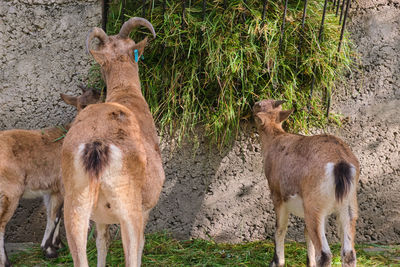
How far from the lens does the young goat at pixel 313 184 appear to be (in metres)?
4.56

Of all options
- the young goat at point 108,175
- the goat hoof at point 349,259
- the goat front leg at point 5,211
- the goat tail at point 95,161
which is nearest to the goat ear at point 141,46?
the young goat at point 108,175

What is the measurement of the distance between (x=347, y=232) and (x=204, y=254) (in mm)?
1664

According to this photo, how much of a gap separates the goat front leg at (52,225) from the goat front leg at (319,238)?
2717 millimetres

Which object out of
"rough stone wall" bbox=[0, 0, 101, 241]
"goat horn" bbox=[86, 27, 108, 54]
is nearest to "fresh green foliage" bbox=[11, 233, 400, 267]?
"rough stone wall" bbox=[0, 0, 101, 241]

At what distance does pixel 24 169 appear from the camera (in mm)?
5320

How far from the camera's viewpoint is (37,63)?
19.1 ft

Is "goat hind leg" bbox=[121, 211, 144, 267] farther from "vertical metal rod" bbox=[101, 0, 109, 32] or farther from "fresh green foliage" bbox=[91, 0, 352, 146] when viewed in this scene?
"vertical metal rod" bbox=[101, 0, 109, 32]

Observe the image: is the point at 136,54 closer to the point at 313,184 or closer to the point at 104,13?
the point at 104,13

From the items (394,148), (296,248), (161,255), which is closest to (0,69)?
(161,255)

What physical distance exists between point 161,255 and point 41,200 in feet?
5.13

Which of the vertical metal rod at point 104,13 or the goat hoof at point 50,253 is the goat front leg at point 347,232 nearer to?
the goat hoof at point 50,253

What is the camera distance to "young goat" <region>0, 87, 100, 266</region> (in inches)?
202

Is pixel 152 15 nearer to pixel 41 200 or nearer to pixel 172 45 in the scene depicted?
pixel 172 45

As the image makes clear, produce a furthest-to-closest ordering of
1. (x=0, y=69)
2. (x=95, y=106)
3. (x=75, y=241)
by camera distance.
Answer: (x=0, y=69), (x=95, y=106), (x=75, y=241)
